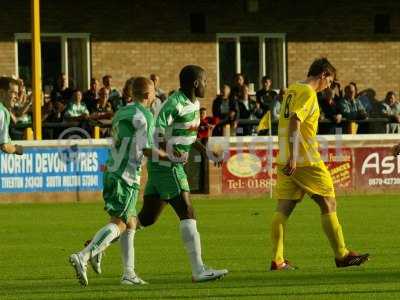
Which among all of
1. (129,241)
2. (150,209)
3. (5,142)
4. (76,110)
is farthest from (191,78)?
(76,110)

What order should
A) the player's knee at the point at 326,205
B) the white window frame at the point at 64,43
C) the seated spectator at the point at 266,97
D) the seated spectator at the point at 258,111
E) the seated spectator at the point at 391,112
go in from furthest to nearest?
1. the white window frame at the point at 64,43
2. the seated spectator at the point at 391,112
3. the seated spectator at the point at 266,97
4. the seated spectator at the point at 258,111
5. the player's knee at the point at 326,205

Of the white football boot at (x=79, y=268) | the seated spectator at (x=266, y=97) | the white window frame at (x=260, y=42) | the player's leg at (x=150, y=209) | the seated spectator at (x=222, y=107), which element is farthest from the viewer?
the white window frame at (x=260, y=42)

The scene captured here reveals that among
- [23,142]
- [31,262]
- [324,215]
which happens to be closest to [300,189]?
[324,215]

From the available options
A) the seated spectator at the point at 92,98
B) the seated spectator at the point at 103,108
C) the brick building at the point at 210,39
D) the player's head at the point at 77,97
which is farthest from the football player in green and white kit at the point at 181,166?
the brick building at the point at 210,39

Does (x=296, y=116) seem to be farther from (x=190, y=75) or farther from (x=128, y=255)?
(x=128, y=255)

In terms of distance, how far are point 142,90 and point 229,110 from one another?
59.0ft

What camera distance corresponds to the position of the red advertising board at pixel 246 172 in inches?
1134

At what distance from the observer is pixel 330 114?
31312mm

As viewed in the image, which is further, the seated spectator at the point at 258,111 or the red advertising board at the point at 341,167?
the seated spectator at the point at 258,111

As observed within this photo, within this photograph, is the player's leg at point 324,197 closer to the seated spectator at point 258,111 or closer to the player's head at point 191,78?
the player's head at point 191,78

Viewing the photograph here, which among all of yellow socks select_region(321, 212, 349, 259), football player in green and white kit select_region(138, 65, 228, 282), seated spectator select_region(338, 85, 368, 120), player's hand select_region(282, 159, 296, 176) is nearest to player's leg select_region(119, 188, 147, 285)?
football player in green and white kit select_region(138, 65, 228, 282)

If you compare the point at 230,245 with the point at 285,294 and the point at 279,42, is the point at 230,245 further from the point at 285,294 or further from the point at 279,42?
the point at 279,42

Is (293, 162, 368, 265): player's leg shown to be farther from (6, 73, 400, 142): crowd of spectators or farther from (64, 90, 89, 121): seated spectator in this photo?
(64, 90, 89, 121): seated spectator

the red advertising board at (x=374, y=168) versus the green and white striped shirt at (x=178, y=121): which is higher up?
the green and white striped shirt at (x=178, y=121)
